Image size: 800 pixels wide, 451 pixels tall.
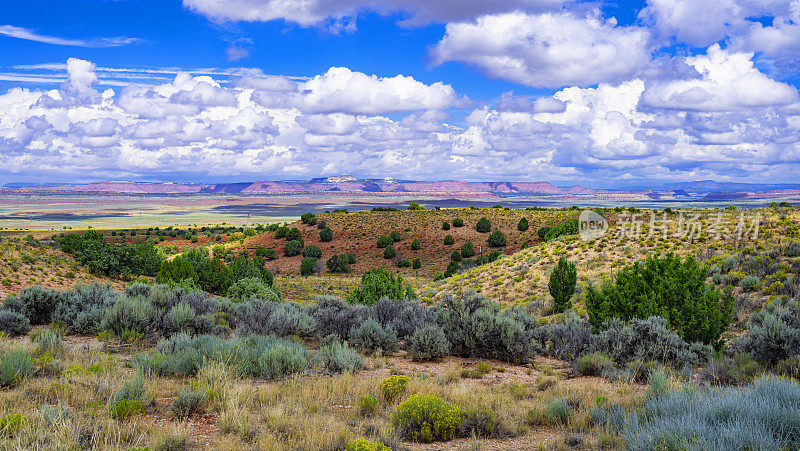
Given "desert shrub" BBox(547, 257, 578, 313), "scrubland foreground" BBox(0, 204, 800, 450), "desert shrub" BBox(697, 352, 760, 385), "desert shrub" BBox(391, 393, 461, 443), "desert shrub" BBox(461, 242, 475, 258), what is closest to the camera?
"scrubland foreground" BBox(0, 204, 800, 450)

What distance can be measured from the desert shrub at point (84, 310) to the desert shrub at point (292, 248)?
49295mm

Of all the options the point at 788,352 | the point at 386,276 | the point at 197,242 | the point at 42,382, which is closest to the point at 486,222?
the point at 386,276

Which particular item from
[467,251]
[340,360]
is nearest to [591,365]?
[340,360]

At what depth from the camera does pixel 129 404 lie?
528 centimetres

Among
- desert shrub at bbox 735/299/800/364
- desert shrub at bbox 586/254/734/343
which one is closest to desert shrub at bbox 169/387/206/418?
desert shrub at bbox 586/254/734/343

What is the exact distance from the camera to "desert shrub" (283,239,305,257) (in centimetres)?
6175

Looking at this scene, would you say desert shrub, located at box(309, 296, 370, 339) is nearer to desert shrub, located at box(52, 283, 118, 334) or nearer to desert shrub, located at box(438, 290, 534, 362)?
desert shrub, located at box(438, 290, 534, 362)

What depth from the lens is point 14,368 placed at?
20.8 feet

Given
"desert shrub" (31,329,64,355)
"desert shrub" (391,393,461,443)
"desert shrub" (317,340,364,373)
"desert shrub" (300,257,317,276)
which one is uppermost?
"desert shrub" (391,393,461,443)

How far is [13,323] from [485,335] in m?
10.4

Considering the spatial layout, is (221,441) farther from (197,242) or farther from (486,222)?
(197,242)

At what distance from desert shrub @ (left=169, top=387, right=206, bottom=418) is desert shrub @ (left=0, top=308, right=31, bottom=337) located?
7.21 metres

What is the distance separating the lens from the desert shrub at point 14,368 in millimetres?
6144

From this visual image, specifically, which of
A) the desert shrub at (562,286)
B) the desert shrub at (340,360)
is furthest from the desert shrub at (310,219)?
the desert shrub at (340,360)
